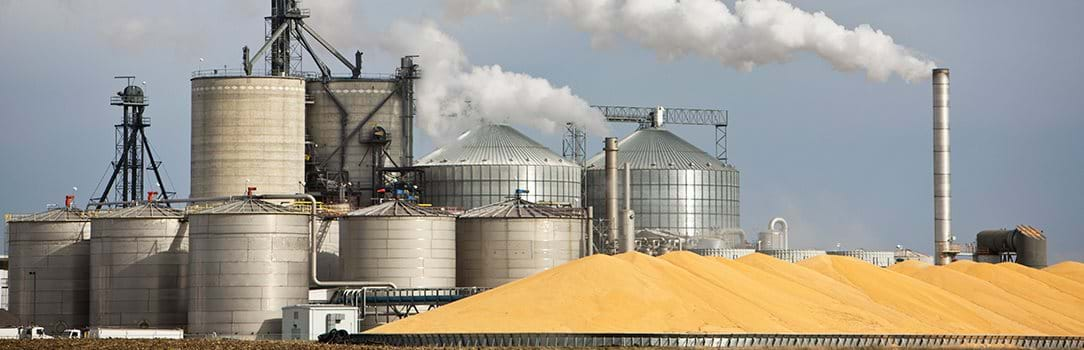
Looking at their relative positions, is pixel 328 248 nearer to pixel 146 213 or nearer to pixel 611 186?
pixel 146 213

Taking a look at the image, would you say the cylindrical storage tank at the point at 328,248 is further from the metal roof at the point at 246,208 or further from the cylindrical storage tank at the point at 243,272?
the cylindrical storage tank at the point at 243,272

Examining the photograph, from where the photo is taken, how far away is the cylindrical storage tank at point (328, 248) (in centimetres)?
9512

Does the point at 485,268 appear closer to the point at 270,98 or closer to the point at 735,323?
the point at 270,98

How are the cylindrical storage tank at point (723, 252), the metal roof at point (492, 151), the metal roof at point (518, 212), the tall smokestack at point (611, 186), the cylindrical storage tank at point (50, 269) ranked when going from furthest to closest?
the cylindrical storage tank at point (723, 252)
the metal roof at point (492, 151)
the tall smokestack at point (611, 186)
the metal roof at point (518, 212)
the cylindrical storage tank at point (50, 269)

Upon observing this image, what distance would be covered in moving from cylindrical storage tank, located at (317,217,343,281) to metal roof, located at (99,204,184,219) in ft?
23.2

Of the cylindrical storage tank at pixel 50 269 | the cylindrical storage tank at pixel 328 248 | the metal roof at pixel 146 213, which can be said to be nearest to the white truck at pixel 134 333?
the metal roof at pixel 146 213

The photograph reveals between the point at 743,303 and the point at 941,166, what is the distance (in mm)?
37792

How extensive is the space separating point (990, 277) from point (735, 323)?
29218 millimetres

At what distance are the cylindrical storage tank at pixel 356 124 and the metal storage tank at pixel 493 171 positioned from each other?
426 centimetres

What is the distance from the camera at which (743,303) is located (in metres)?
75.6

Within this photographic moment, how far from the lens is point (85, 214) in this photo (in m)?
97.1

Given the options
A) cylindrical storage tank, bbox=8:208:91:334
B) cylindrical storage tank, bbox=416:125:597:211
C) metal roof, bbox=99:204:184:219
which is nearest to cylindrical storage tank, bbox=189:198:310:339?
metal roof, bbox=99:204:184:219

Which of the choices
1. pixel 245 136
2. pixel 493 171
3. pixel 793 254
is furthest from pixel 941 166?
pixel 245 136

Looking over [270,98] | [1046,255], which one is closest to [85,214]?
[270,98]
